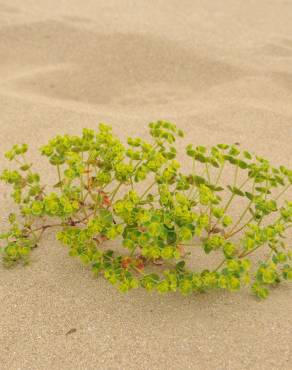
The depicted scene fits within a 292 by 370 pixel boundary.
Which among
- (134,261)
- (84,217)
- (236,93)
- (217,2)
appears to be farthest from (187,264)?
(217,2)

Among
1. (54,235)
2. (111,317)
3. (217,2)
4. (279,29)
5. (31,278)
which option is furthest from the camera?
(217,2)

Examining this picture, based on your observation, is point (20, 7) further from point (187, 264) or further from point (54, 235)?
point (187, 264)

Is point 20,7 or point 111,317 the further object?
point 20,7

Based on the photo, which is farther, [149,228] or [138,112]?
[138,112]

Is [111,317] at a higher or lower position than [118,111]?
lower

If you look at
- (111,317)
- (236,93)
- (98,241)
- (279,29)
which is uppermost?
(279,29)

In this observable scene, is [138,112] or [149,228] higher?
[149,228]

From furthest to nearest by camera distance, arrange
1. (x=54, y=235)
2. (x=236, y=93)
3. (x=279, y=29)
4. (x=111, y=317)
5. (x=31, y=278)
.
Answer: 1. (x=279, y=29)
2. (x=236, y=93)
3. (x=54, y=235)
4. (x=31, y=278)
5. (x=111, y=317)
